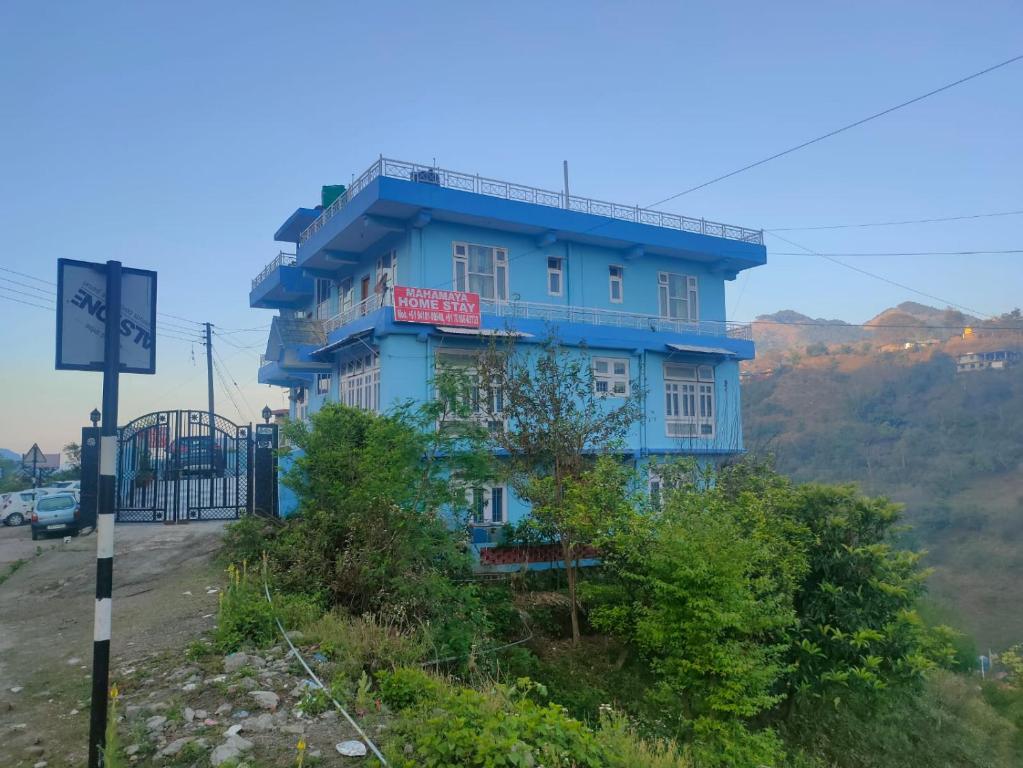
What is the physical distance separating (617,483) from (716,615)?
3.20 meters

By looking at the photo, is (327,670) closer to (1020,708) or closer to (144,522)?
(144,522)

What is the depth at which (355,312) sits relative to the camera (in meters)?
19.9

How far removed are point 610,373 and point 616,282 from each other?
122 inches

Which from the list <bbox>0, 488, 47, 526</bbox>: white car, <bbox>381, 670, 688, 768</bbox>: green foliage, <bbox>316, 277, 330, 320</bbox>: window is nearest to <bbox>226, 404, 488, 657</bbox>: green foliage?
<bbox>381, 670, 688, 768</bbox>: green foliage

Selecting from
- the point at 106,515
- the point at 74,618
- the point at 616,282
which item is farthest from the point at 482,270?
the point at 106,515

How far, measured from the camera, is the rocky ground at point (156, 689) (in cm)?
492

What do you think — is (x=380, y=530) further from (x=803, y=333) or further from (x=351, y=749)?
(x=803, y=333)

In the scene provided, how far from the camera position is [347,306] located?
21.9 meters

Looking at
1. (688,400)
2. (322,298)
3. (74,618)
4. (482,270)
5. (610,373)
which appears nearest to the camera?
(74,618)

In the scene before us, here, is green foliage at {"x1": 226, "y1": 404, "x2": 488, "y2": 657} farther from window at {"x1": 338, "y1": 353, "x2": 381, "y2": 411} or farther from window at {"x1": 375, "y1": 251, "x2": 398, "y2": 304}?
window at {"x1": 375, "y1": 251, "x2": 398, "y2": 304}

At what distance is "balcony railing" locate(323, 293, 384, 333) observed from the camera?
18.0 metres

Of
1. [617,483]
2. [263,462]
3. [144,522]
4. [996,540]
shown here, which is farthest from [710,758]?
[996,540]

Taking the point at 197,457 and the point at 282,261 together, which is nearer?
the point at 197,457

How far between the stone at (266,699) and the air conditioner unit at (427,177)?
1360 cm
